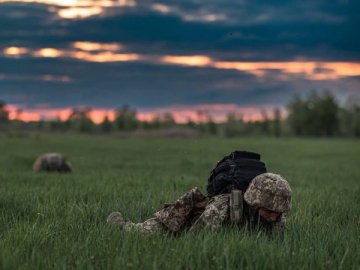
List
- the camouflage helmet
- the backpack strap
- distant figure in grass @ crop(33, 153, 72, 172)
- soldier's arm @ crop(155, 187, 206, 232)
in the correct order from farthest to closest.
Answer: distant figure in grass @ crop(33, 153, 72, 172), soldier's arm @ crop(155, 187, 206, 232), the backpack strap, the camouflage helmet

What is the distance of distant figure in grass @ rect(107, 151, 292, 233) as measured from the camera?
6590 millimetres

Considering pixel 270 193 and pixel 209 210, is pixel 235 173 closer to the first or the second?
pixel 209 210

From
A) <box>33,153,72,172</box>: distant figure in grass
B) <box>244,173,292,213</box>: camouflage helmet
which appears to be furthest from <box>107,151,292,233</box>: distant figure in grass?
<box>33,153,72,172</box>: distant figure in grass

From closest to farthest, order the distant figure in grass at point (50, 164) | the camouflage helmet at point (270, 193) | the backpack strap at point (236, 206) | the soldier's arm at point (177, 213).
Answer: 1. the camouflage helmet at point (270, 193)
2. the backpack strap at point (236, 206)
3. the soldier's arm at point (177, 213)
4. the distant figure in grass at point (50, 164)

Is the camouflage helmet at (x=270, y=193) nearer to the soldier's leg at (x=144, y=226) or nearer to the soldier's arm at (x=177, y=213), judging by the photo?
the soldier's arm at (x=177, y=213)

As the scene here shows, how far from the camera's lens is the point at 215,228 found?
6.73m

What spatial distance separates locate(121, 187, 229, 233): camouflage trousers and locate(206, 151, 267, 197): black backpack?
242 millimetres

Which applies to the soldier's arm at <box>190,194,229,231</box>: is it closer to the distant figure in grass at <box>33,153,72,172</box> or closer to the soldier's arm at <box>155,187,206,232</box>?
the soldier's arm at <box>155,187,206,232</box>

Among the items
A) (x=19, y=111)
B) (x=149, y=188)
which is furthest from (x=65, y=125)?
(x=149, y=188)

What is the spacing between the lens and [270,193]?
6527 mm

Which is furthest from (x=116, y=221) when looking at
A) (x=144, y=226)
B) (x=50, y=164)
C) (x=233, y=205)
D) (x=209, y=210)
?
(x=50, y=164)

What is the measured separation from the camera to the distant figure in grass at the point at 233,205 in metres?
6.59

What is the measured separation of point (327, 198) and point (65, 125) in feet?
378

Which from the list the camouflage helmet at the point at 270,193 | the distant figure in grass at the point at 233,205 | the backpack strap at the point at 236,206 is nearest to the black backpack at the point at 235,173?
the distant figure in grass at the point at 233,205
